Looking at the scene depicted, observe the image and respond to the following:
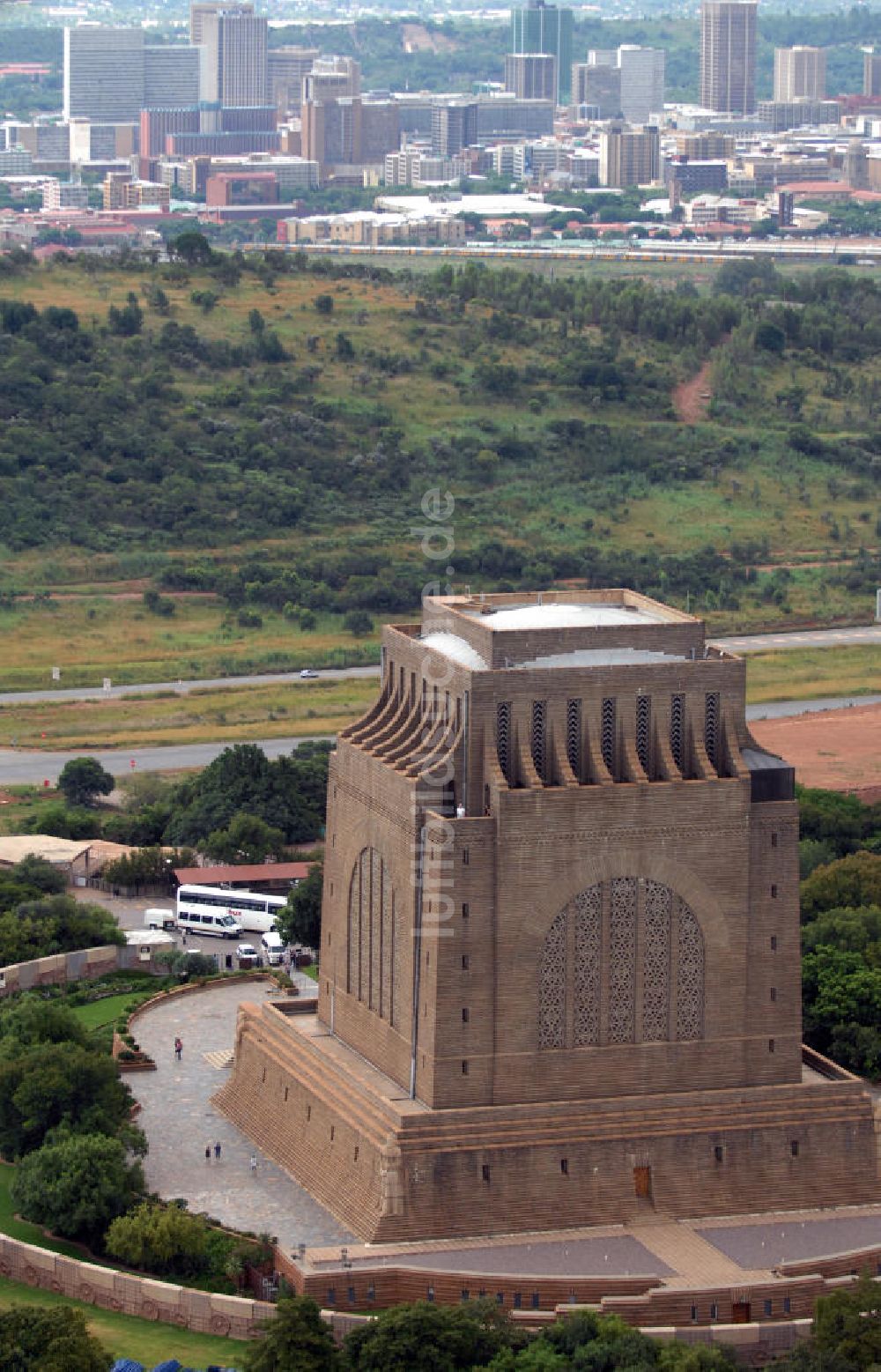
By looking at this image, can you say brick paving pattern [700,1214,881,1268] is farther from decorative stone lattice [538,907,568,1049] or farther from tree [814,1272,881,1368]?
decorative stone lattice [538,907,568,1049]

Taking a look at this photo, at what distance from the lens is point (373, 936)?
65250mm

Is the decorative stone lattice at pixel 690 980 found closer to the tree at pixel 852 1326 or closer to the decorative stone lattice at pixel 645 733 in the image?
the decorative stone lattice at pixel 645 733

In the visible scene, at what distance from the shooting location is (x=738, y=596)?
136750 mm

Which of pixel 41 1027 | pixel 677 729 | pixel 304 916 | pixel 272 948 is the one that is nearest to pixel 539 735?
pixel 677 729

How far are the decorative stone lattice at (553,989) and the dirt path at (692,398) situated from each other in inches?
3736

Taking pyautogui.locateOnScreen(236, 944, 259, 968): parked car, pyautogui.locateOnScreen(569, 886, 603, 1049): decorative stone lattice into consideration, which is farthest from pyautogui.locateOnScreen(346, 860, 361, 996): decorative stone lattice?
pyautogui.locateOnScreen(236, 944, 259, 968): parked car

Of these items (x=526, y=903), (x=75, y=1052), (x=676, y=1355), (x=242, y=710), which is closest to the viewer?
(x=676, y=1355)

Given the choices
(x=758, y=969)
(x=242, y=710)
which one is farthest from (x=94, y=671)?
(x=758, y=969)

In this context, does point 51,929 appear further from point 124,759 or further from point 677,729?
point 124,759

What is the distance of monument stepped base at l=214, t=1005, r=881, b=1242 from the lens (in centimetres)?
6081

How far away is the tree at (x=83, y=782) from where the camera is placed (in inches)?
3996

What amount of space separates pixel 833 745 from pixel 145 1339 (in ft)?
188

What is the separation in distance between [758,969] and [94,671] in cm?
6160

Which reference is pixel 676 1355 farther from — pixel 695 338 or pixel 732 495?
pixel 695 338
